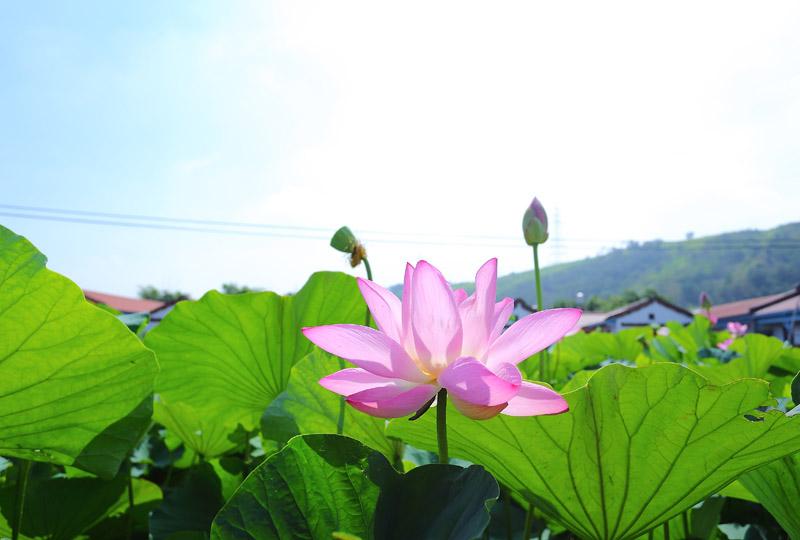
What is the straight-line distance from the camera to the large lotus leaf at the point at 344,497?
339 mm

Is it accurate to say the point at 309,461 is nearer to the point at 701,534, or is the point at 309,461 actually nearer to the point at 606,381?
Answer: the point at 606,381

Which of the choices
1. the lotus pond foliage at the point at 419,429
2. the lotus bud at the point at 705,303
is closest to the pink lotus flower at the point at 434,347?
the lotus pond foliage at the point at 419,429

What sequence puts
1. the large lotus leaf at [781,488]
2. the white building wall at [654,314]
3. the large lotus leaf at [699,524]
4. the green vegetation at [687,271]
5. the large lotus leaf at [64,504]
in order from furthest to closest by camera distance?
the green vegetation at [687,271] < the white building wall at [654,314] < the large lotus leaf at [64,504] < the large lotus leaf at [699,524] < the large lotus leaf at [781,488]

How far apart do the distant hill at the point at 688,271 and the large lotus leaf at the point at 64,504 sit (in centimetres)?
6274

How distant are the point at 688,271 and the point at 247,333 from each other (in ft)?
291

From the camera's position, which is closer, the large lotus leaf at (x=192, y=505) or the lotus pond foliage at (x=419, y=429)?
the lotus pond foliage at (x=419, y=429)

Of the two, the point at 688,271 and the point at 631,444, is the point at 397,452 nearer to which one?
the point at 631,444

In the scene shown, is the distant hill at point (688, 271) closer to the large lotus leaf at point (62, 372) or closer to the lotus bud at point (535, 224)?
the lotus bud at point (535, 224)

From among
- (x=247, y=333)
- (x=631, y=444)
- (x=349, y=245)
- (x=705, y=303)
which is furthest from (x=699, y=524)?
(x=705, y=303)

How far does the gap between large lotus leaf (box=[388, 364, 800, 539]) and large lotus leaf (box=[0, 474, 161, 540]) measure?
1.57ft

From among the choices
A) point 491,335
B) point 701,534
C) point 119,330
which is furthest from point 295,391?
point 701,534

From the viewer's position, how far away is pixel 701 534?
584 millimetres

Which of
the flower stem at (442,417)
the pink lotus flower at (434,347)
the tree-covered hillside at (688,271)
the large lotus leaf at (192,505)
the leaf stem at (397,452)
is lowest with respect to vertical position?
the tree-covered hillside at (688,271)

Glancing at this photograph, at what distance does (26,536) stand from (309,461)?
1.76ft
